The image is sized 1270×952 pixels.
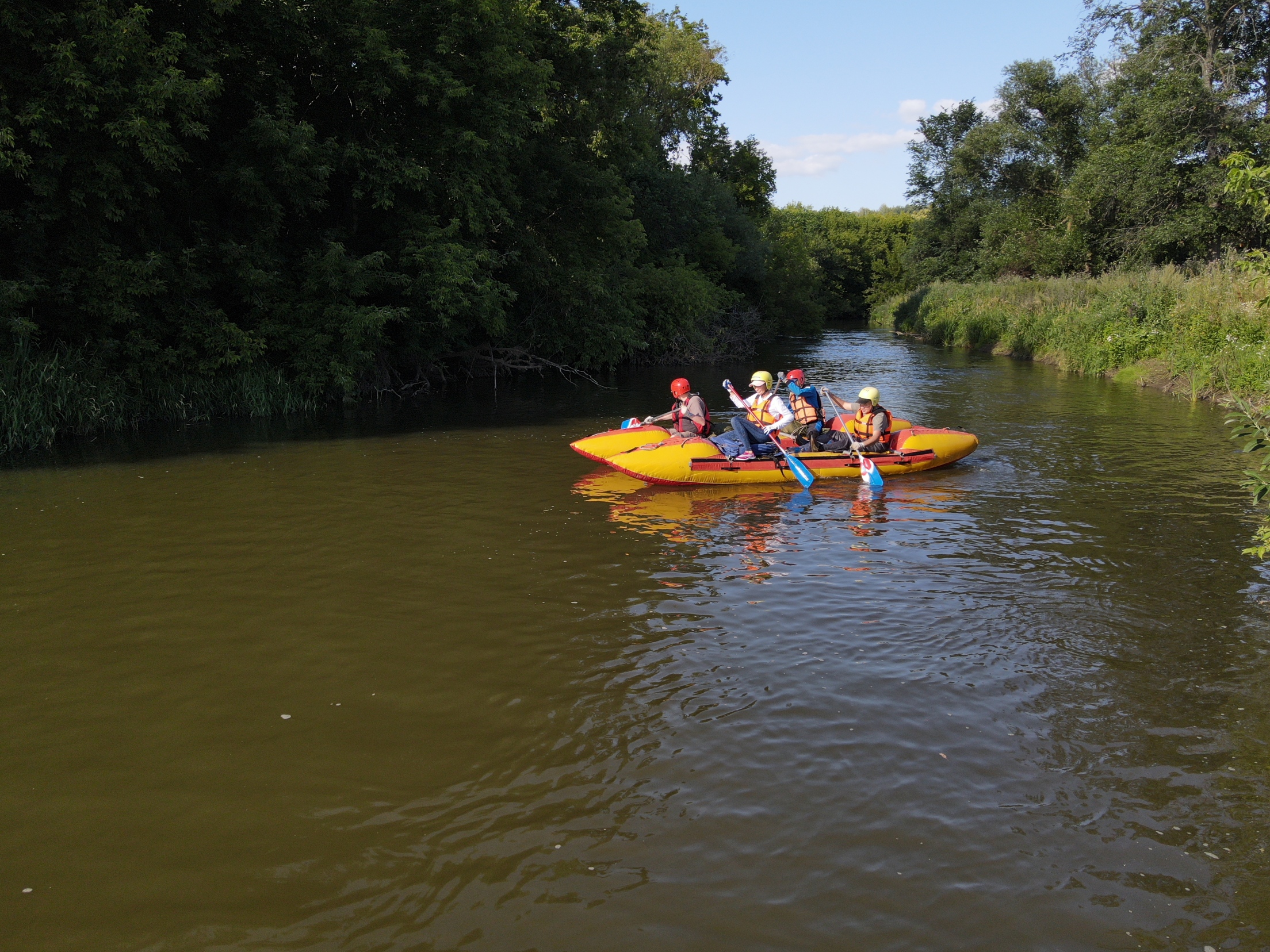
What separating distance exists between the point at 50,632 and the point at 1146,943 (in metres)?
6.70

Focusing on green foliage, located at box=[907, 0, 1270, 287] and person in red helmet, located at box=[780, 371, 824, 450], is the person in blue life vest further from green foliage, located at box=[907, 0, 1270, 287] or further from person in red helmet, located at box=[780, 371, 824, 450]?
green foliage, located at box=[907, 0, 1270, 287]

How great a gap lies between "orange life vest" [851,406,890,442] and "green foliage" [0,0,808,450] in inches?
341

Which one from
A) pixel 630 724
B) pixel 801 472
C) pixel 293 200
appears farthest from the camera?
pixel 293 200

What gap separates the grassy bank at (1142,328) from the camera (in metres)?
16.4

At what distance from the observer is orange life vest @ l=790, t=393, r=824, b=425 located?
11875mm

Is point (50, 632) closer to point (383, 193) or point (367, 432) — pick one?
point (367, 432)

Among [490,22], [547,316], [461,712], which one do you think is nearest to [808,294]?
[547,316]

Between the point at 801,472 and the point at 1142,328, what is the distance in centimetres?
1368

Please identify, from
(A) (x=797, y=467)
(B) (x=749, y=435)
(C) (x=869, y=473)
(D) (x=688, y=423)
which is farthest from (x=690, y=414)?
(C) (x=869, y=473)

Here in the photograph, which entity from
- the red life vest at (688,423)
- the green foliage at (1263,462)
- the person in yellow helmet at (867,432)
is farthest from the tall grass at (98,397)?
the green foliage at (1263,462)

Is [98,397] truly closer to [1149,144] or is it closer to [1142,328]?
[1142,328]

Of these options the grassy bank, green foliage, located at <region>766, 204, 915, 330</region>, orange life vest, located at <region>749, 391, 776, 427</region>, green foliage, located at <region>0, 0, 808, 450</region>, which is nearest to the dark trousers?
orange life vest, located at <region>749, 391, 776, 427</region>

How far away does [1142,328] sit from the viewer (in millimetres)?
20328

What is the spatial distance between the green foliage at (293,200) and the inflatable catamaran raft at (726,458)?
715 cm
